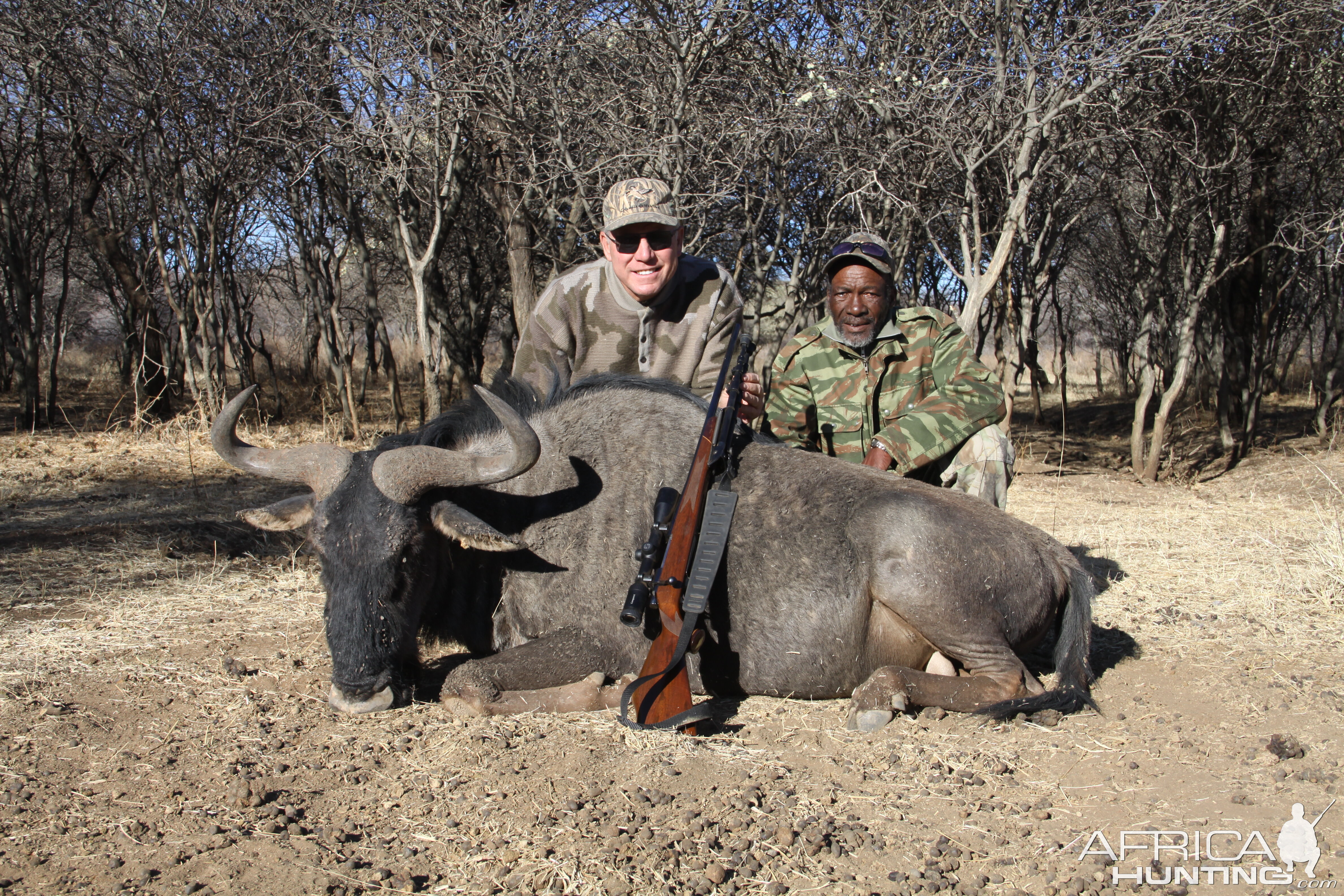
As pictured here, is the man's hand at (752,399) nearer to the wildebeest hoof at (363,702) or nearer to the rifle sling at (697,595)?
the rifle sling at (697,595)

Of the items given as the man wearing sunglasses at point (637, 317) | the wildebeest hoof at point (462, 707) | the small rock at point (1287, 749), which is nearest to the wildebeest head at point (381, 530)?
the wildebeest hoof at point (462, 707)

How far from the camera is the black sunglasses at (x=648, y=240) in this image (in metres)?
4.85

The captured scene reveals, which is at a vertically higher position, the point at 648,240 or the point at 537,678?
the point at 648,240

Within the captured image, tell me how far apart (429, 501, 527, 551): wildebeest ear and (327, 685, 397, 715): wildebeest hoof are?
65 centimetres

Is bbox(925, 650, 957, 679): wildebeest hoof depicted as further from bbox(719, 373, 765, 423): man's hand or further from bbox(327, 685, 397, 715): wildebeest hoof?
bbox(327, 685, 397, 715): wildebeest hoof

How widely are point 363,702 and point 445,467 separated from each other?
977mm

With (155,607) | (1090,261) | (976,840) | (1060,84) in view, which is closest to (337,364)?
(155,607)

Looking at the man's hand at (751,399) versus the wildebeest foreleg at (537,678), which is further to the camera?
the man's hand at (751,399)

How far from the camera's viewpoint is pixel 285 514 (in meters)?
3.71

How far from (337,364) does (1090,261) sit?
1930cm

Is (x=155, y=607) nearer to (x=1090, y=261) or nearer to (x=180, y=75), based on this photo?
(x=180, y=75)

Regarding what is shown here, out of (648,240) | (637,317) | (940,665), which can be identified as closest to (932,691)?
(940,665)

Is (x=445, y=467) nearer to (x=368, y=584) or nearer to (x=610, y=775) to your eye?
(x=368, y=584)

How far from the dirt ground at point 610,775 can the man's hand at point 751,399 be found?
135 centimetres
